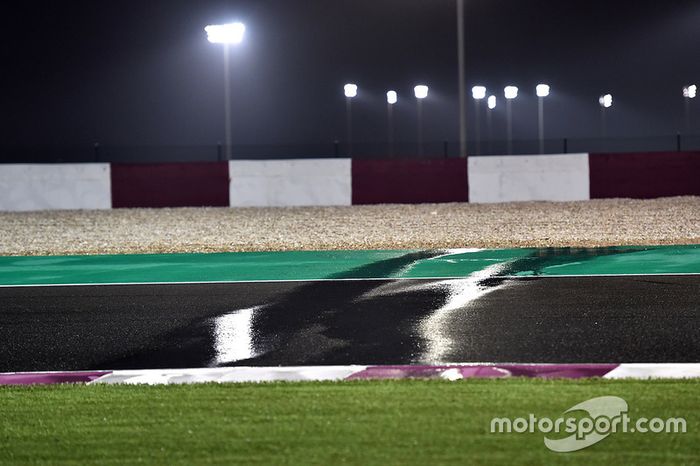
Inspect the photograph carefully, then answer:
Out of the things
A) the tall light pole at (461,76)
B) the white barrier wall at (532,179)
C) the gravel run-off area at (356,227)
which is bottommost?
the gravel run-off area at (356,227)

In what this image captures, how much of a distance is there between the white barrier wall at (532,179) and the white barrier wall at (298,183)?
119 inches

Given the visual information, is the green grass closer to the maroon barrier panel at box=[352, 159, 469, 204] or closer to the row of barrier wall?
the row of barrier wall

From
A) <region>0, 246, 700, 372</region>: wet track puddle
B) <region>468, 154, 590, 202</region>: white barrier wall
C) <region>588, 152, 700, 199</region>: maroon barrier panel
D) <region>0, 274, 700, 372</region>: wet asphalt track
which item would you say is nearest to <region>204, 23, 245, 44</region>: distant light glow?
<region>468, 154, 590, 202</region>: white barrier wall

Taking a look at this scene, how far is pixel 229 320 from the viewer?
8.16 m

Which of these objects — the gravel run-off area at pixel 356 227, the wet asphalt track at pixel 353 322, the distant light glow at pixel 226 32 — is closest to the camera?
the wet asphalt track at pixel 353 322

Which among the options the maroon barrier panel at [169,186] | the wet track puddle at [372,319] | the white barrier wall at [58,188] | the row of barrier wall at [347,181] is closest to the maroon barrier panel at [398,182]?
the row of barrier wall at [347,181]

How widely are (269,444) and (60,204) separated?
780 inches

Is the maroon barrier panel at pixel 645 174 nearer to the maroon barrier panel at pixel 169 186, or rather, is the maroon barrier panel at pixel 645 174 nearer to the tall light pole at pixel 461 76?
the tall light pole at pixel 461 76

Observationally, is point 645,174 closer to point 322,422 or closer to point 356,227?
point 356,227

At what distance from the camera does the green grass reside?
4.24m

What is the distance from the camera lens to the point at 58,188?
23094 mm

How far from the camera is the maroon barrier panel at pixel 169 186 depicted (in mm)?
23031

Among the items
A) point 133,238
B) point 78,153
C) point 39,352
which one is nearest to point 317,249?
point 133,238

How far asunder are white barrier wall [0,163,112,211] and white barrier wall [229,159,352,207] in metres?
3.21
